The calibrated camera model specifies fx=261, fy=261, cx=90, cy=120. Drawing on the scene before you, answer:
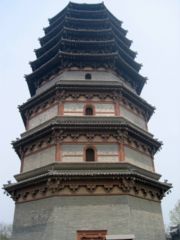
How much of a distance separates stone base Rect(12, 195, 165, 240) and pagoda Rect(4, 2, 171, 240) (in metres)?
0.04

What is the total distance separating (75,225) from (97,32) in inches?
518

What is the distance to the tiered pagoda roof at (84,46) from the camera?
17.6 metres

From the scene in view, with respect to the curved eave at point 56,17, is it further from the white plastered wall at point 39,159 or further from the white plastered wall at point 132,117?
the white plastered wall at point 39,159

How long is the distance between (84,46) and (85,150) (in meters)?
7.82

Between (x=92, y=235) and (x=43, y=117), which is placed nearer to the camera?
(x=92, y=235)

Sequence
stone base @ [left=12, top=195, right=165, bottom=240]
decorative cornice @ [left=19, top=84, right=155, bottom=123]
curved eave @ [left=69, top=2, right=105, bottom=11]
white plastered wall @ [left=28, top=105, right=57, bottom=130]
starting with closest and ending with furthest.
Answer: stone base @ [left=12, top=195, right=165, bottom=240]
decorative cornice @ [left=19, top=84, right=155, bottom=123]
white plastered wall @ [left=28, top=105, right=57, bottom=130]
curved eave @ [left=69, top=2, right=105, bottom=11]

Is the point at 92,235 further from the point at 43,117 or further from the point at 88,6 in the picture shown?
the point at 88,6

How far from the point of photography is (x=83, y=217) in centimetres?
1256

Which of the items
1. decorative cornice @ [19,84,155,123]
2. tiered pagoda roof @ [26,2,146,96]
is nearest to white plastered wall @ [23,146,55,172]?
decorative cornice @ [19,84,155,123]

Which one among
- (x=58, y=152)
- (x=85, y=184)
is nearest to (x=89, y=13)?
(x=58, y=152)

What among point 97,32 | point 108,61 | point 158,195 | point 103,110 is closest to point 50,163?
point 103,110

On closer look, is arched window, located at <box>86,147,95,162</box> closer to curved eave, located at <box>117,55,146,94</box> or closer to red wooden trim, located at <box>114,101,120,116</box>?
red wooden trim, located at <box>114,101,120,116</box>

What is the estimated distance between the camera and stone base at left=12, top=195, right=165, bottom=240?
40.5 ft

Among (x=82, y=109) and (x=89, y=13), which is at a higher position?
(x=89, y=13)
